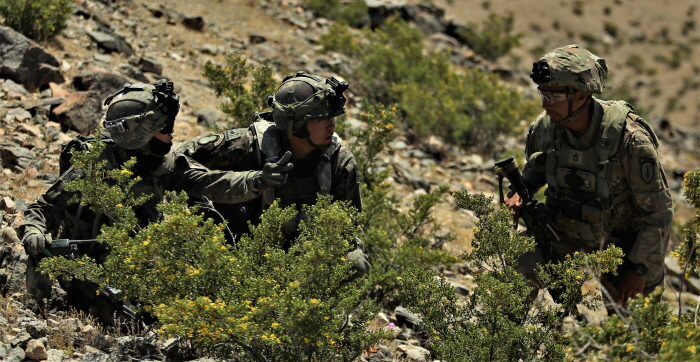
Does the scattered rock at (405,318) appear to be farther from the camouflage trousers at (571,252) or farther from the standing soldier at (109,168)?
the standing soldier at (109,168)

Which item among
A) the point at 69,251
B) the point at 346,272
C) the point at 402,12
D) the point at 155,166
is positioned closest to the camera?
the point at 346,272

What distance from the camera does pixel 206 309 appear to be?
3.31 m

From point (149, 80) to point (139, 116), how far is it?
5135mm

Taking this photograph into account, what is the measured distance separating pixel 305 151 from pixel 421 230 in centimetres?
301

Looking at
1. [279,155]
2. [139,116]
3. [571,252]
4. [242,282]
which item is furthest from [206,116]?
[242,282]

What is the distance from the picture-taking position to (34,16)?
27.9 feet

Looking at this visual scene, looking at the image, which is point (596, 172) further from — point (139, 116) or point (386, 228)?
point (139, 116)

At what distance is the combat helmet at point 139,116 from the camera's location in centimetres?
412

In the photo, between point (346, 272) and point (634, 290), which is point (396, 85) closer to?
point (634, 290)

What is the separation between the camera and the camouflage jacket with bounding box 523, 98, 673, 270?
15.0ft

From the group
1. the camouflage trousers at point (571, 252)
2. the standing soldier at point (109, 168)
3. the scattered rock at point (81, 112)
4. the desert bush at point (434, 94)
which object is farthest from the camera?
the desert bush at point (434, 94)

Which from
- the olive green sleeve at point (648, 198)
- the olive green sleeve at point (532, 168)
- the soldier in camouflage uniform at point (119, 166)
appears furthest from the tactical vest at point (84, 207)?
the olive green sleeve at point (648, 198)

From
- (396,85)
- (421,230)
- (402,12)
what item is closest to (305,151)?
(421,230)

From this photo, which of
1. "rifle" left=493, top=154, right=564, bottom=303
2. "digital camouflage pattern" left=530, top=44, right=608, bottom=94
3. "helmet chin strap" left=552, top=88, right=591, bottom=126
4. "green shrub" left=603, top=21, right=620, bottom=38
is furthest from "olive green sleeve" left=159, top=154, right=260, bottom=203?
"green shrub" left=603, top=21, right=620, bottom=38
